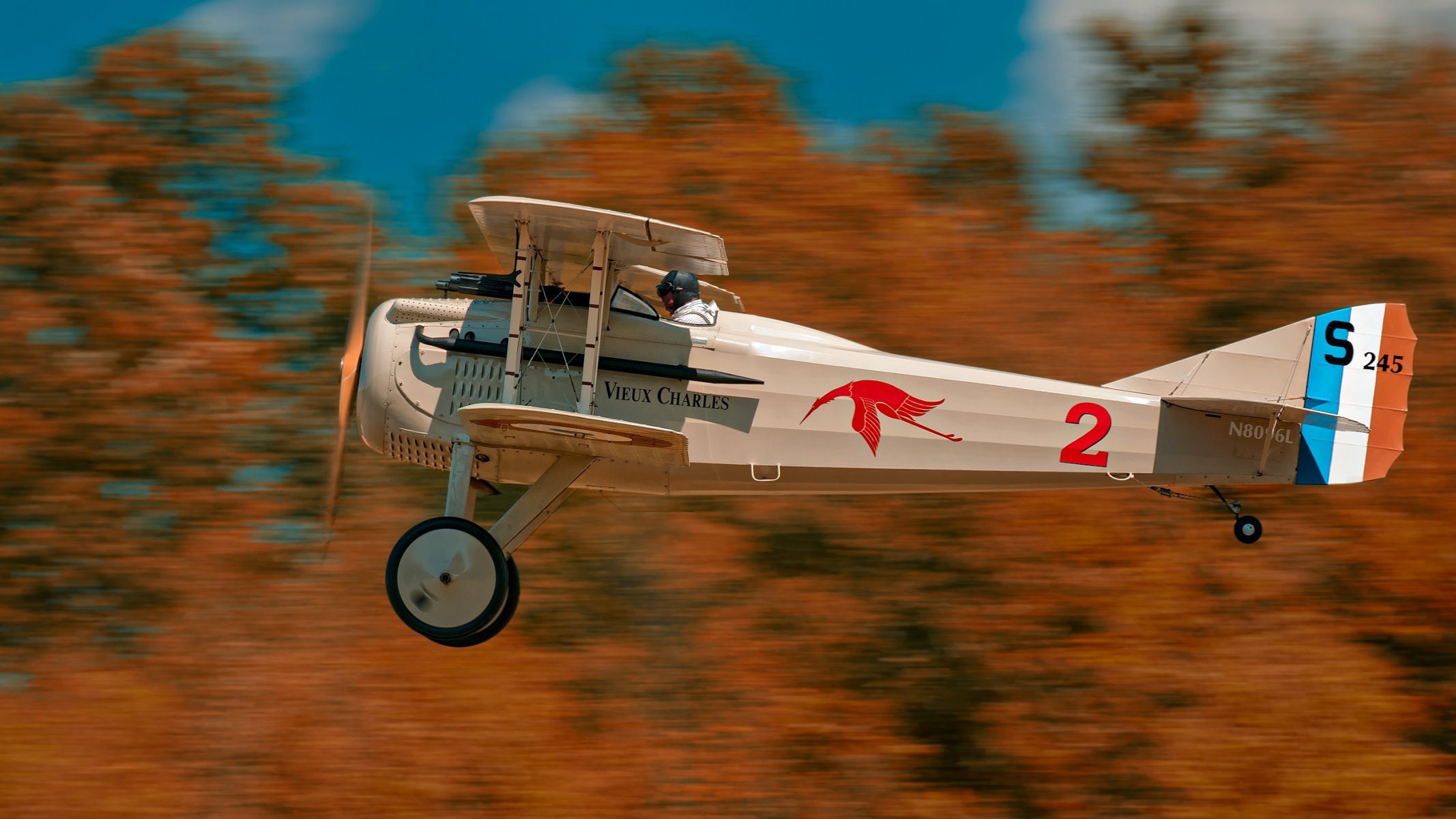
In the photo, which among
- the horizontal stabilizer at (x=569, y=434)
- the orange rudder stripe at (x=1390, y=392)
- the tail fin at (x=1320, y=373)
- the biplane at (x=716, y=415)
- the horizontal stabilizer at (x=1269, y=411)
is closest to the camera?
the horizontal stabilizer at (x=569, y=434)

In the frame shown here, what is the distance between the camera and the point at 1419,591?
13.3 m

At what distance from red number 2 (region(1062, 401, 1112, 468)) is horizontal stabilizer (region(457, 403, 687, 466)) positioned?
2027mm

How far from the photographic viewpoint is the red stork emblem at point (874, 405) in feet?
24.1

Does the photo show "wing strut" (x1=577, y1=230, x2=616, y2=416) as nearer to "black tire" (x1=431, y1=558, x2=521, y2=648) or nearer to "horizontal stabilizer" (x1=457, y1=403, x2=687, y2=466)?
"horizontal stabilizer" (x1=457, y1=403, x2=687, y2=466)

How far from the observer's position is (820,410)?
289 inches

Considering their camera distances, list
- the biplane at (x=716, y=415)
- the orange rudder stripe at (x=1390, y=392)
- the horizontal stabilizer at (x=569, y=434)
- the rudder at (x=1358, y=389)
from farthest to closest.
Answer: the orange rudder stripe at (x=1390, y=392) < the rudder at (x=1358, y=389) < the biplane at (x=716, y=415) < the horizontal stabilizer at (x=569, y=434)

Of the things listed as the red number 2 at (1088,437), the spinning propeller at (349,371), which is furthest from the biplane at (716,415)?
the spinning propeller at (349,371)

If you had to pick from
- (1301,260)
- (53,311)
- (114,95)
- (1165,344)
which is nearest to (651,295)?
(1165,344)

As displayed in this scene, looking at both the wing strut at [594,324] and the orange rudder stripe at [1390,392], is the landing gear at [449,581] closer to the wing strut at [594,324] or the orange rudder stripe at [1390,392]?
the wing strut at [594,324]

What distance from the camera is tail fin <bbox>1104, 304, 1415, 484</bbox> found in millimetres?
7699

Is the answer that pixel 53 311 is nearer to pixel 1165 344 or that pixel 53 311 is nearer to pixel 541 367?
pixel 541 367

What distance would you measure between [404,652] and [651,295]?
5.85 metres

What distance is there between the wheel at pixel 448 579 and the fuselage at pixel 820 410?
1.72 ft

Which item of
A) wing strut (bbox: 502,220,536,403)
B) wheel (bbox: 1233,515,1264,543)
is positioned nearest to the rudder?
wheel (bbox: 1233,515,1264,543)
